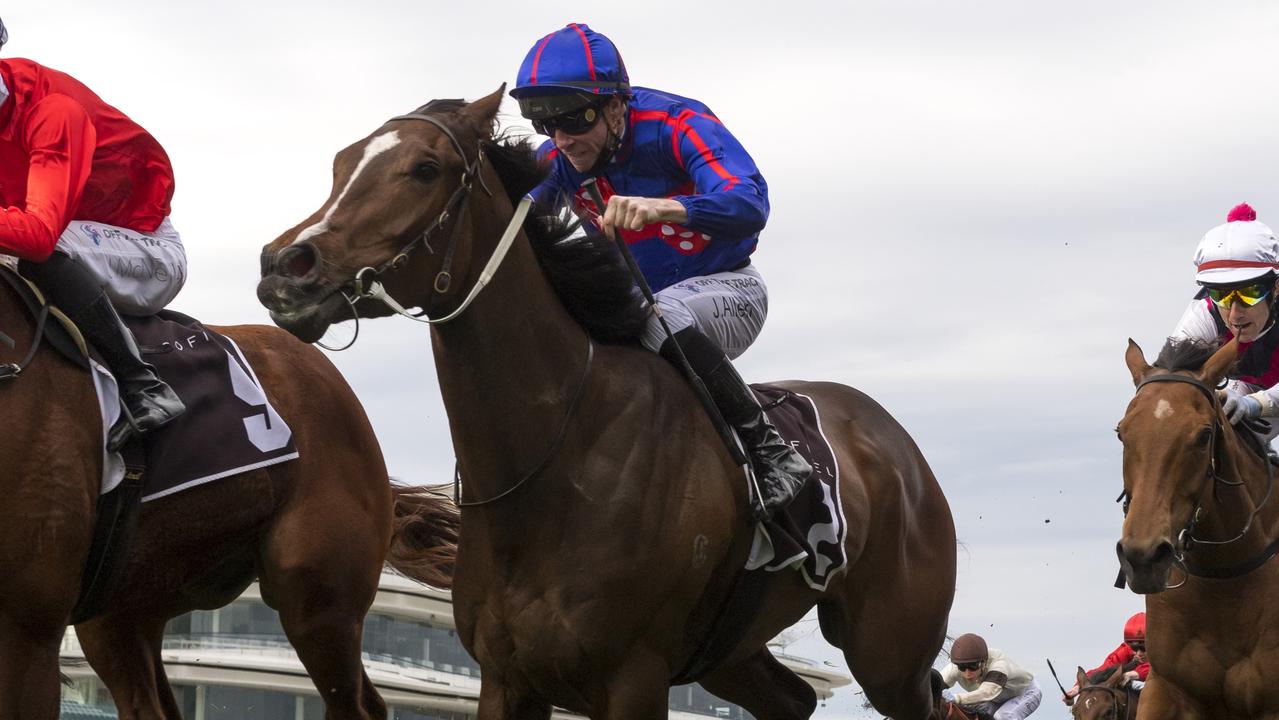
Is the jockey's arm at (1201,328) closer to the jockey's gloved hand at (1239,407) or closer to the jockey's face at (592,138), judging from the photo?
the jockey's gloved hand at (1239,407)

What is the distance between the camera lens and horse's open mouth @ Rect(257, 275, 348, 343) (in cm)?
535

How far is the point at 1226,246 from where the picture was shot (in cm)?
906

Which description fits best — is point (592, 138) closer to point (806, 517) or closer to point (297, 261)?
point (806, 517)

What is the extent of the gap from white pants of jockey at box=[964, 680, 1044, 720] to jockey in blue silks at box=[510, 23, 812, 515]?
836 centimetres

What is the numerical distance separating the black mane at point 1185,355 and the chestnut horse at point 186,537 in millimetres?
3766

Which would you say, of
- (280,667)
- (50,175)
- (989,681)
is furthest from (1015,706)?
(280,667)

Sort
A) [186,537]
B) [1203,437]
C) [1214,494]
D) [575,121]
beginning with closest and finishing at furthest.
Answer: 1. [575,121]
2. [186,537]
3. [1203,437]
4. [1214,494]

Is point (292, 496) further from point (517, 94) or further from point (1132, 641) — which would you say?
point (1132, 641)

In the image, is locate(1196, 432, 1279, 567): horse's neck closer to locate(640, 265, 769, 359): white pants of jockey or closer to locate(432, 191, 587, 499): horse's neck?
locate(640, 265, 769, 359): white pants of jockey

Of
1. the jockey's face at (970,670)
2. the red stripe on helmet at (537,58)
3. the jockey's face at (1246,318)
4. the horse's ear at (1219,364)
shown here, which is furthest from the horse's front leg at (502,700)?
the jockey's face at (970,670)

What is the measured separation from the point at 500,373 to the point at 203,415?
1.80 m

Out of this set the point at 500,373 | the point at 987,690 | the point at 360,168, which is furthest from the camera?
the point at 987,690

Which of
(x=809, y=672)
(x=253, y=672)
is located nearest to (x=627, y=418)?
(x=253, y=672)

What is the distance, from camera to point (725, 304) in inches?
282
